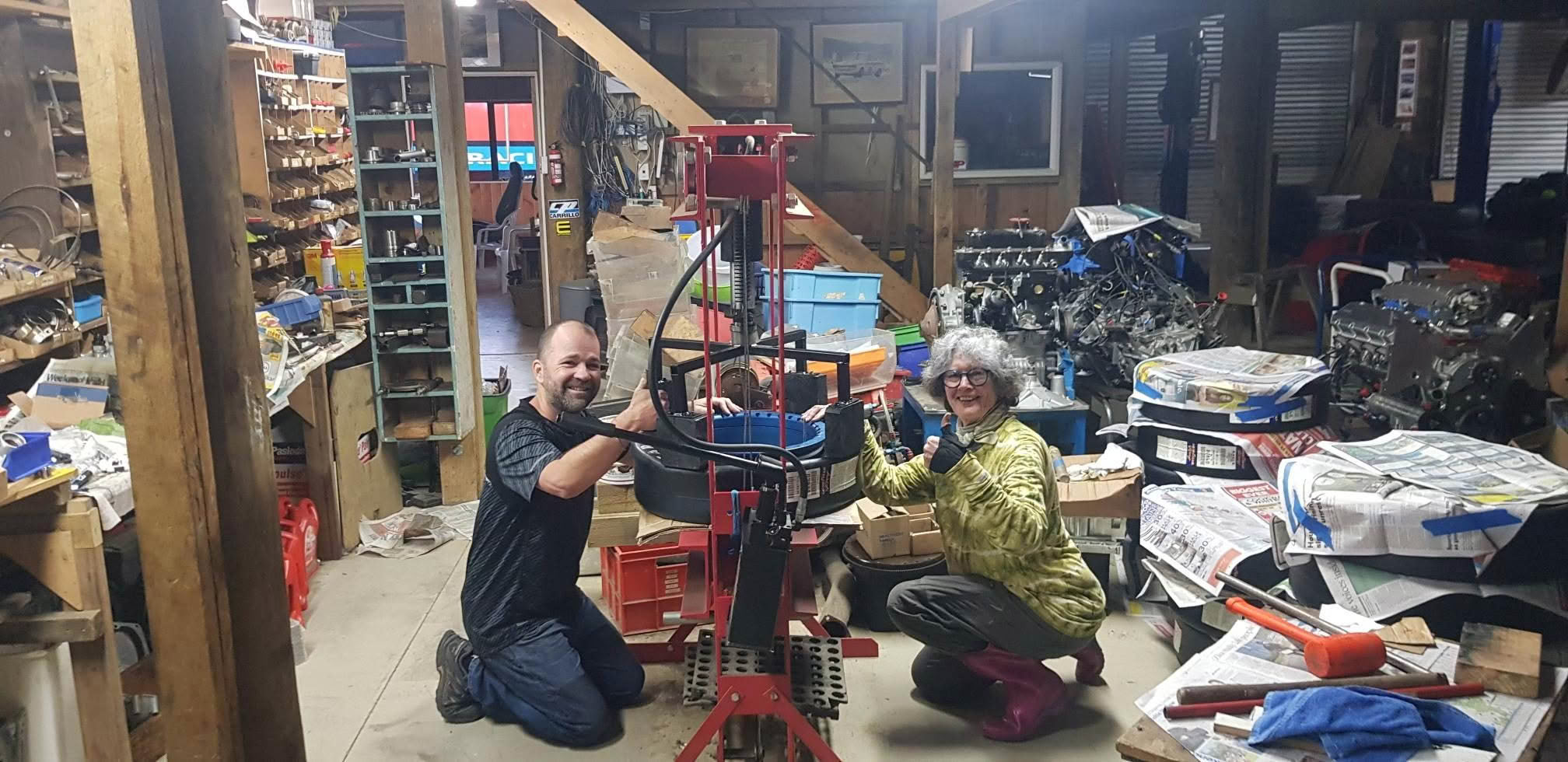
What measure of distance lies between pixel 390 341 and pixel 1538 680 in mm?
4261

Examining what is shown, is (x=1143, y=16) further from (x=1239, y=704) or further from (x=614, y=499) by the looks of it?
(x=1239, y=704)

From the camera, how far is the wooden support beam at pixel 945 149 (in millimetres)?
5738

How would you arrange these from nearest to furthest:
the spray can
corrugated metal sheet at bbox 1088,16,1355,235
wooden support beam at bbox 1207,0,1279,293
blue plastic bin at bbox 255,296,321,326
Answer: blue plastic bin at bbox 255,296,321,326 < the spray can < wooden support beam at bbox 1207,0,1279,293 < corrugated metal sheet at bbox 1088,16,1355,235

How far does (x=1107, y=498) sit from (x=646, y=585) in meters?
1.59

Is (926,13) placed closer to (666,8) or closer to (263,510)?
(666,8)

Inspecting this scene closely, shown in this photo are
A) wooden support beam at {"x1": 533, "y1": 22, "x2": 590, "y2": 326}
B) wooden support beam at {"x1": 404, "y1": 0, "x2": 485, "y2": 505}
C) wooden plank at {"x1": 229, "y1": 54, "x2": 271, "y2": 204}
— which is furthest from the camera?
wooden support beam at {"x1": 533, "y1": 22, "x2": 590, "y2": 326}

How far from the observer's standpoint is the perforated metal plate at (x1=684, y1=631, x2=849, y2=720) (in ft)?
9.55

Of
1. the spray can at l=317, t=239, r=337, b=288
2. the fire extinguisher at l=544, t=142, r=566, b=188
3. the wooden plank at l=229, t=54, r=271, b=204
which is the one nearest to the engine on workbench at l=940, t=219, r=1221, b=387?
the spray can at l=317, t=239, r=337, b=288

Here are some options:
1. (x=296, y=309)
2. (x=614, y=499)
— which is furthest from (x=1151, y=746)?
(x=296, y=309)

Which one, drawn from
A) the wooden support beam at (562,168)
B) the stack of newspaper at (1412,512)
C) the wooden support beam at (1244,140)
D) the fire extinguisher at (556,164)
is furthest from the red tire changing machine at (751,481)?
the fire extinguisher at (556,164)

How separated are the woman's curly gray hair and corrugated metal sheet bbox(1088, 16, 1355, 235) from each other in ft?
20.6

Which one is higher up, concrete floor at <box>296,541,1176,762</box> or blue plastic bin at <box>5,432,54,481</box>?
blue plastic bin at <box>5,432,54,481</box>

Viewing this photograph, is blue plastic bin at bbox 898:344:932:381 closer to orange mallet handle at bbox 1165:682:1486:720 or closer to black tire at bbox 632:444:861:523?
black tire at bbox 632:444:861:523

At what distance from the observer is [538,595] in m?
3.26
